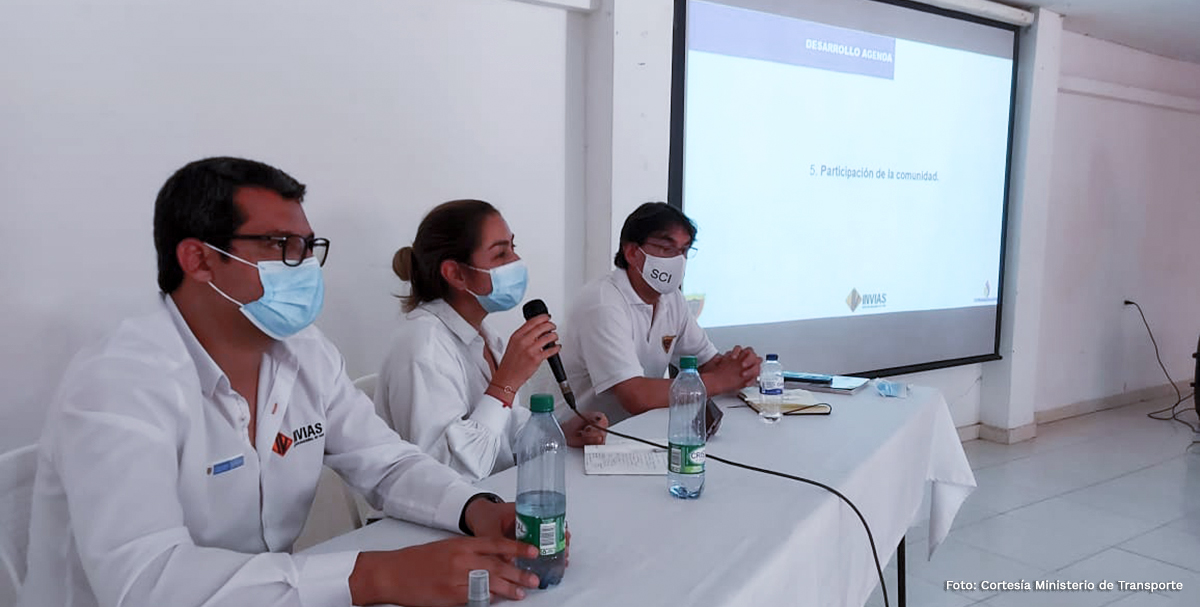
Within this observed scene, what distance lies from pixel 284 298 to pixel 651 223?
1363mm

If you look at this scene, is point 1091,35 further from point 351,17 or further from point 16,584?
point 16,584

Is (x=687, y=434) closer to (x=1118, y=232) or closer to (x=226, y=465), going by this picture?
(x=226, y=465)

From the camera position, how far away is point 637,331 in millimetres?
2488

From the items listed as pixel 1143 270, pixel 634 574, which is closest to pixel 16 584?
pixel 634 574

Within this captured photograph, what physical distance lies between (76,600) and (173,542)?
241 mm

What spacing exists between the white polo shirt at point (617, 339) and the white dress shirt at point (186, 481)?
966 mm

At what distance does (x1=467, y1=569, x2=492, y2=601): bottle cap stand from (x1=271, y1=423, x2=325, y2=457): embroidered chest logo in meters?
0.44

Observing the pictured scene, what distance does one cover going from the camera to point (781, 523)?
1.36m

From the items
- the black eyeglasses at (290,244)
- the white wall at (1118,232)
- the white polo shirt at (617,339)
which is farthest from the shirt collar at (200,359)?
the white wall at (1118,232)

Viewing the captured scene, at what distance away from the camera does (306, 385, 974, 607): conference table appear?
3.73 ft

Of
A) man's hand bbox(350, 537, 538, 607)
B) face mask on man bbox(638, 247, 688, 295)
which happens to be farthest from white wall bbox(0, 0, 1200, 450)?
man's hand bbox(350, 537, 538, 607)

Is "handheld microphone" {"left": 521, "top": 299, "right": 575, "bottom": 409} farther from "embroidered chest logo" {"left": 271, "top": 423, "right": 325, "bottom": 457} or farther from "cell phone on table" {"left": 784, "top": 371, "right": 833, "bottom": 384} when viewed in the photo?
"cell phone on table" {"left": 784, "top": 371, "right": 833, "bottom": 384}

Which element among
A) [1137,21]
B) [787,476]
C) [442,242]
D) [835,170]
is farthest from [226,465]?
[1137,21]

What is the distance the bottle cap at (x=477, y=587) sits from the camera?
1002 millimetres
